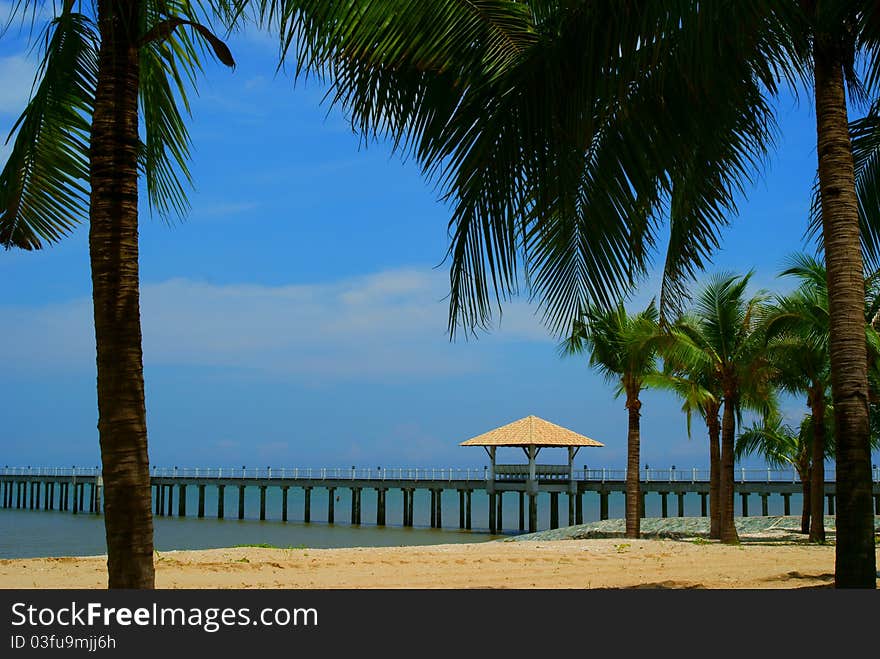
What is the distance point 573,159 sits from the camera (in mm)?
5648

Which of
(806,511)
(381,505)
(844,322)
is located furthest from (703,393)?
(381,505)

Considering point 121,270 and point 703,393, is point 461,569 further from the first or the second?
point 703,393

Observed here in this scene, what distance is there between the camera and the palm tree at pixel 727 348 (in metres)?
22.3

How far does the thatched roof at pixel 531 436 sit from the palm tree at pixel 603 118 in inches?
1464

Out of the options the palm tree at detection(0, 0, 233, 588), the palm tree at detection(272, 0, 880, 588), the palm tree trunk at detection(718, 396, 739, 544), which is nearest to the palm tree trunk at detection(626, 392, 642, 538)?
the palm tree trunk at detection(718, 396, 739, 544)

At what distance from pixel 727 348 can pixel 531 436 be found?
874 inches

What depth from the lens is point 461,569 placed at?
13.8m

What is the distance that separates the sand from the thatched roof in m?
26.1

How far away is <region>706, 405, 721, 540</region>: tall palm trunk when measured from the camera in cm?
2667

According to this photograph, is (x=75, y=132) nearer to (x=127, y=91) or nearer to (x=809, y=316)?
(x=127, y=91)

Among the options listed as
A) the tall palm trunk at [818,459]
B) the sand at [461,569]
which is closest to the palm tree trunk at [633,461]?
the tall palm trunk at [818,459]

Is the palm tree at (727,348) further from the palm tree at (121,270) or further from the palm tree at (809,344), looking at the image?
the palm tree at (121,270)
